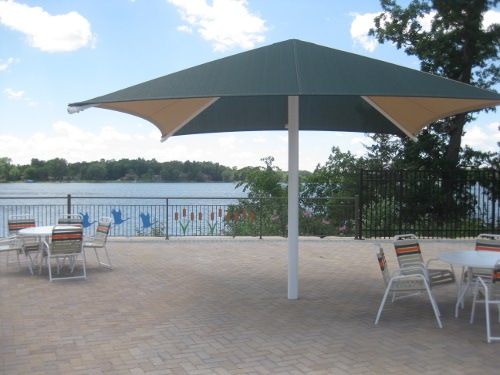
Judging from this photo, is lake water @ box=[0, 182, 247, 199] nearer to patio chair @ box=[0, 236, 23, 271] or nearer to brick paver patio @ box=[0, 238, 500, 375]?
patio chair @ box=[0, 236, 23, 271]

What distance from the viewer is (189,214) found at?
12812 millimetres

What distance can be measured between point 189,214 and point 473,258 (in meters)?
8.14

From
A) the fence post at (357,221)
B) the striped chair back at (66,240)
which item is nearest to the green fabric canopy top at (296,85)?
the striped chair back at (66,240)

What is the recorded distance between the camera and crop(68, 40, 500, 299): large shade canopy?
4934mm

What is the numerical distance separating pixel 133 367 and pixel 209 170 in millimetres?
13014

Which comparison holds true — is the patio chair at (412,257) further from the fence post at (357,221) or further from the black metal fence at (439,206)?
the black metal fence at (439,206)

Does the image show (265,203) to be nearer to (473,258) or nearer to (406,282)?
(406,282)

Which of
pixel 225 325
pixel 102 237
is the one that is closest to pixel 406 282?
pixel 225 325

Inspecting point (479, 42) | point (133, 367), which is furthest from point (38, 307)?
point (479, 42)

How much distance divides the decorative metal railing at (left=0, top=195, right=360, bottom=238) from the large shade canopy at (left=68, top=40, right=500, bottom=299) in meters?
4.62

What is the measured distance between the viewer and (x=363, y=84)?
5012mm

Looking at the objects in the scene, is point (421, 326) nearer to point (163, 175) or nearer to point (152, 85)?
point (152, 85)

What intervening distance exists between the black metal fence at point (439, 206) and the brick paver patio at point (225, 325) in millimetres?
4476

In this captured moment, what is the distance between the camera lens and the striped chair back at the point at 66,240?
25.1ft
